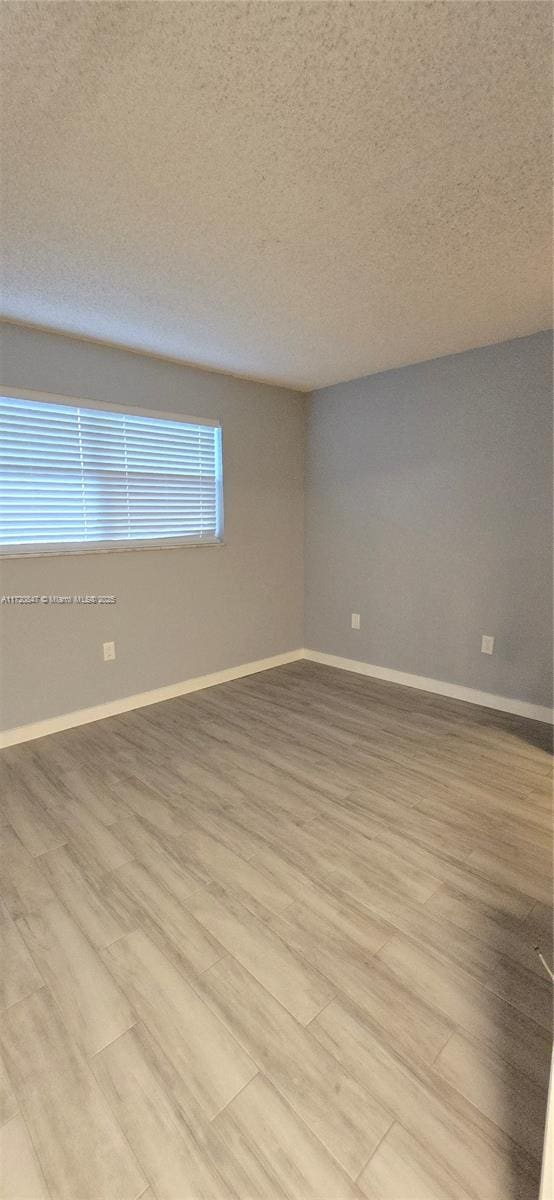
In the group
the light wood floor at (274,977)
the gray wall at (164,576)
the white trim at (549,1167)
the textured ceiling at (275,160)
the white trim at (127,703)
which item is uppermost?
the textured ceiling at (275,160)

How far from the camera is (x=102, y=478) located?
2.80m

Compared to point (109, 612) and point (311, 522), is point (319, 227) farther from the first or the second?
point (311, 522)

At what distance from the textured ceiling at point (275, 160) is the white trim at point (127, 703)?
84.2 inches

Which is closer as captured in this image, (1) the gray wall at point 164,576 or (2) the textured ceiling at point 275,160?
(2) the textured ceiling at point 275,160

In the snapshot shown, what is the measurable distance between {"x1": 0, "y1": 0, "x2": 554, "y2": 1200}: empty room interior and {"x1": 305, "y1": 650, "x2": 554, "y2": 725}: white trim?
0.12ft

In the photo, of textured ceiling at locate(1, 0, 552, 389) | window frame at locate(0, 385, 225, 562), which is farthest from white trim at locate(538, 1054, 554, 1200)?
window frame at locate(0, 385, 225, 562)

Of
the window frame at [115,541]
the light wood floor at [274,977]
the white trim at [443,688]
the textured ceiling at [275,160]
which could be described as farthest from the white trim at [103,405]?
the white trim at [443,688]

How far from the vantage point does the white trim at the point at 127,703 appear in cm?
261

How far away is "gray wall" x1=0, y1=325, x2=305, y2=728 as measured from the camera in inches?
101

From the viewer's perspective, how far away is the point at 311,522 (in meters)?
3.98

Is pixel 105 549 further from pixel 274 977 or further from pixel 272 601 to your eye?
pixel 274 977

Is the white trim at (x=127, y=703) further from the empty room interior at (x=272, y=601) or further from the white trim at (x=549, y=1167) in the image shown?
the white trim at (x=549, y=1167)

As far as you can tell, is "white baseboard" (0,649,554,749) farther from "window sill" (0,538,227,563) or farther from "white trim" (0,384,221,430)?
"white trim" (0,384,221,430)

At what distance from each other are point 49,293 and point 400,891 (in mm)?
2754
